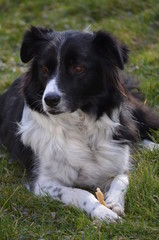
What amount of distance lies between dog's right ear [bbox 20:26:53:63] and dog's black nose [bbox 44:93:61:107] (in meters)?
0.63

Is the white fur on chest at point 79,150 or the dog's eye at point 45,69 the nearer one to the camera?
the dog's eye at point 45,69

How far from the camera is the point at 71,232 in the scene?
10.5 feet

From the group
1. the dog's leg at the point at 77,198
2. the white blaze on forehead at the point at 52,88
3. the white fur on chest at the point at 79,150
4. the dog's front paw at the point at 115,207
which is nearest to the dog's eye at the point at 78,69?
the white blaze on forehead at the point at 52,88

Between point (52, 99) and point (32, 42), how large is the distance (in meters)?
0.76

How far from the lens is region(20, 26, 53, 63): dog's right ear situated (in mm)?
3967

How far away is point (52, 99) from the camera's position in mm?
3480

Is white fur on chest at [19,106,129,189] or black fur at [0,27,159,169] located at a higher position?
black fur at [0,27,159,169]

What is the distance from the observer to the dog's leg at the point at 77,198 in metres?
3.26

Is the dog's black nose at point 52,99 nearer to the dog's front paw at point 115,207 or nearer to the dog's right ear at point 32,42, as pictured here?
the dog's right ear at point 32,42

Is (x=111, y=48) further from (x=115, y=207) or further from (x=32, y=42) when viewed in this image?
(x=115, y=207)

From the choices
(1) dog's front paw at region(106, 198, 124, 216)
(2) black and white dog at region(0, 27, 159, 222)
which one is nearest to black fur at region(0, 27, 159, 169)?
(2) black and white dog at region(0, 27, 159, 222)

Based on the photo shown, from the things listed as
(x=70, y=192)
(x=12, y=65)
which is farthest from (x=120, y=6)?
(x=70, y=192)

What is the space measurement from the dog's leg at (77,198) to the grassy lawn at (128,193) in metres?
0.06

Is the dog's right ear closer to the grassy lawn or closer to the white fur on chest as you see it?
the white fur on chest
